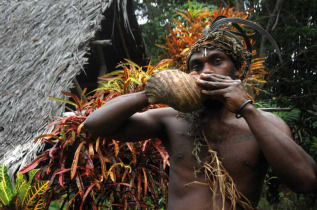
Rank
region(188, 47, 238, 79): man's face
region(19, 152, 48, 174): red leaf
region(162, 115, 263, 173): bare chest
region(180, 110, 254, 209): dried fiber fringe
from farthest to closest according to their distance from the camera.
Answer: region(19, 152, 48, 174): red leaf → region(188, 47, 238, 79): man's face → region(162, 115, 263, 173): bare chest → region(180, 110, 254, 209): dried fiber fringe

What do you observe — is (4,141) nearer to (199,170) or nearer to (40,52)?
(40,52)

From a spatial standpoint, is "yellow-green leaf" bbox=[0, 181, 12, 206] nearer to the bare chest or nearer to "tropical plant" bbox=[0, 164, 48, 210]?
"tropical plant" bbox=[0, 164, 48, 210]

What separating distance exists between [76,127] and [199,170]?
4.03 feet

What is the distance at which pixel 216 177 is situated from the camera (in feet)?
4.61

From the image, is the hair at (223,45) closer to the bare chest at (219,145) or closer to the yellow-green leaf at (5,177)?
the bare chest at (219,145)

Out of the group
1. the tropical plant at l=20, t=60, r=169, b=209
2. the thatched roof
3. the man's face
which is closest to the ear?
the man's face

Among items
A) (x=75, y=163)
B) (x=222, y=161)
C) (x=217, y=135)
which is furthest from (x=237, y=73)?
(x=75, y=163)

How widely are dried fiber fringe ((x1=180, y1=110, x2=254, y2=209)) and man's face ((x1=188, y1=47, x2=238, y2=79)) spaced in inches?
11.7

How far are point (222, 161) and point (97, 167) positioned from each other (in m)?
1.18

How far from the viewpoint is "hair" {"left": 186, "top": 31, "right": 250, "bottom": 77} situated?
167 centimetres

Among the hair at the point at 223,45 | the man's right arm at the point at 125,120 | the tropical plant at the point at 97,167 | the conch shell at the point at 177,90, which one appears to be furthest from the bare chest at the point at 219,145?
the tropical plant at the point at 97,167

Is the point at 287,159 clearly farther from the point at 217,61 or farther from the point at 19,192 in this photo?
the point at 19,192

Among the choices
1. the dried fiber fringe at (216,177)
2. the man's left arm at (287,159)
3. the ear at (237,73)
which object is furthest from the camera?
the ear at (237,73)

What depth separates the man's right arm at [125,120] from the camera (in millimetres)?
1539
